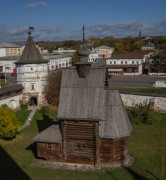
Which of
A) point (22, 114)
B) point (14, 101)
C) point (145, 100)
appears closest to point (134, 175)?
point (145, 100)

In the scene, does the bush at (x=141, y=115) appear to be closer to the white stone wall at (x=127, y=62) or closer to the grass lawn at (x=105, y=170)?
the grass lawn at (x=105, y=170)

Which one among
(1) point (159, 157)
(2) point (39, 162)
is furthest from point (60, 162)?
(1) point (159, 157)

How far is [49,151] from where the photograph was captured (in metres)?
20.0

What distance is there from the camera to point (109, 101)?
1964 cm

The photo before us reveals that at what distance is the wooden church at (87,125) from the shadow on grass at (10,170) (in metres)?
1.81

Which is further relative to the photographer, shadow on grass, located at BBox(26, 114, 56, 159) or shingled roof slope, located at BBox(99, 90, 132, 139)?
shadow on grass, located at BBox(26, 114, 56, 159)

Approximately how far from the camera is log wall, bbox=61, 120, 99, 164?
62.3ft

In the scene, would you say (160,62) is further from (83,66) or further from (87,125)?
(87,125)

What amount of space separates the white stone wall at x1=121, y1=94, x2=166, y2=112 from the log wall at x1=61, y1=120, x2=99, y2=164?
16.3m

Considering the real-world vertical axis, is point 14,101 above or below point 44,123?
above

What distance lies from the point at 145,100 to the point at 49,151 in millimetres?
17289

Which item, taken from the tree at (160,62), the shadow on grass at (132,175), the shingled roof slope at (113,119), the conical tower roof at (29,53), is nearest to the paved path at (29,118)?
the conical tower roof at (29,53)

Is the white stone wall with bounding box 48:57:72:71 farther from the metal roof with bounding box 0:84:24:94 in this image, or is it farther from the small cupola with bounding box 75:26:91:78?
the small cupola with bounding box 75:26:91:78

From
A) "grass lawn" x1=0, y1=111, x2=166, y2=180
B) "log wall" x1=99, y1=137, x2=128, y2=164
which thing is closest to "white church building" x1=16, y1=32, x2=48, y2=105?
"grass lawn" x1=0, y1=111, x2=166, y2=180
